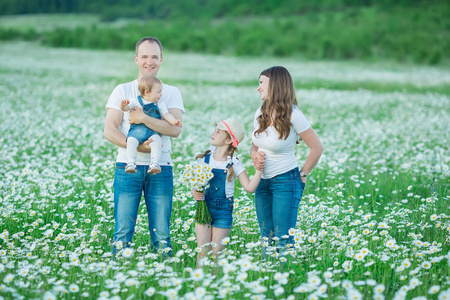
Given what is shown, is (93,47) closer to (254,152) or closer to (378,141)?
(378,141)

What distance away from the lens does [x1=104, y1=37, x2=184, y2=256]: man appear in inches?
195

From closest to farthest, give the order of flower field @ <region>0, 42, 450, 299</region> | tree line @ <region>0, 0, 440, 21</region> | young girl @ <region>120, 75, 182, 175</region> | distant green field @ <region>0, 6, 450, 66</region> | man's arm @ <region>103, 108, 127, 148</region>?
flower field @ <region>0, 42, 450, 299</region> < young girl @ <region>120, 75, 182, 175</region> < man's arm @ <region>103, 108, 127, 148</region> < distant green field @ <region>0, 6, 450, 66</region> < tree line @ <region>0, 0, 440, 21</region>

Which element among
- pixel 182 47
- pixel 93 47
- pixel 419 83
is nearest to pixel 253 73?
pixel 419 83

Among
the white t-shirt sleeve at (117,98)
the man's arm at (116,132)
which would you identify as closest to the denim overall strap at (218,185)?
the man's arm at (116,132)

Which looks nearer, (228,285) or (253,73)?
(228,285)

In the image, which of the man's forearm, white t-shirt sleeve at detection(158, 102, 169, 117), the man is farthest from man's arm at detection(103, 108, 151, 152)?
white t-shirt sleeve at detection(158, 102, 169, 117)

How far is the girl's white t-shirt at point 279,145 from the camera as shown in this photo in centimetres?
501

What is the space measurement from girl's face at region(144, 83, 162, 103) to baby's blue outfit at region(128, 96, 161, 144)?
0.07m

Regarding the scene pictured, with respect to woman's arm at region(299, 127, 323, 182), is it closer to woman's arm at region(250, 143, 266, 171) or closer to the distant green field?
woman's arm at region(250, 143, 266, 171)

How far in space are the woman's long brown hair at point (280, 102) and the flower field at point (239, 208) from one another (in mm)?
1057

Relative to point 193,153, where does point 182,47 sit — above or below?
above

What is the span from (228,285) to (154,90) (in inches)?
78.0

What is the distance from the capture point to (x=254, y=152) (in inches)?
202

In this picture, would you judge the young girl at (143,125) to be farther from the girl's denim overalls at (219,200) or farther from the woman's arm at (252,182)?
the woman's arm at (252,182)
